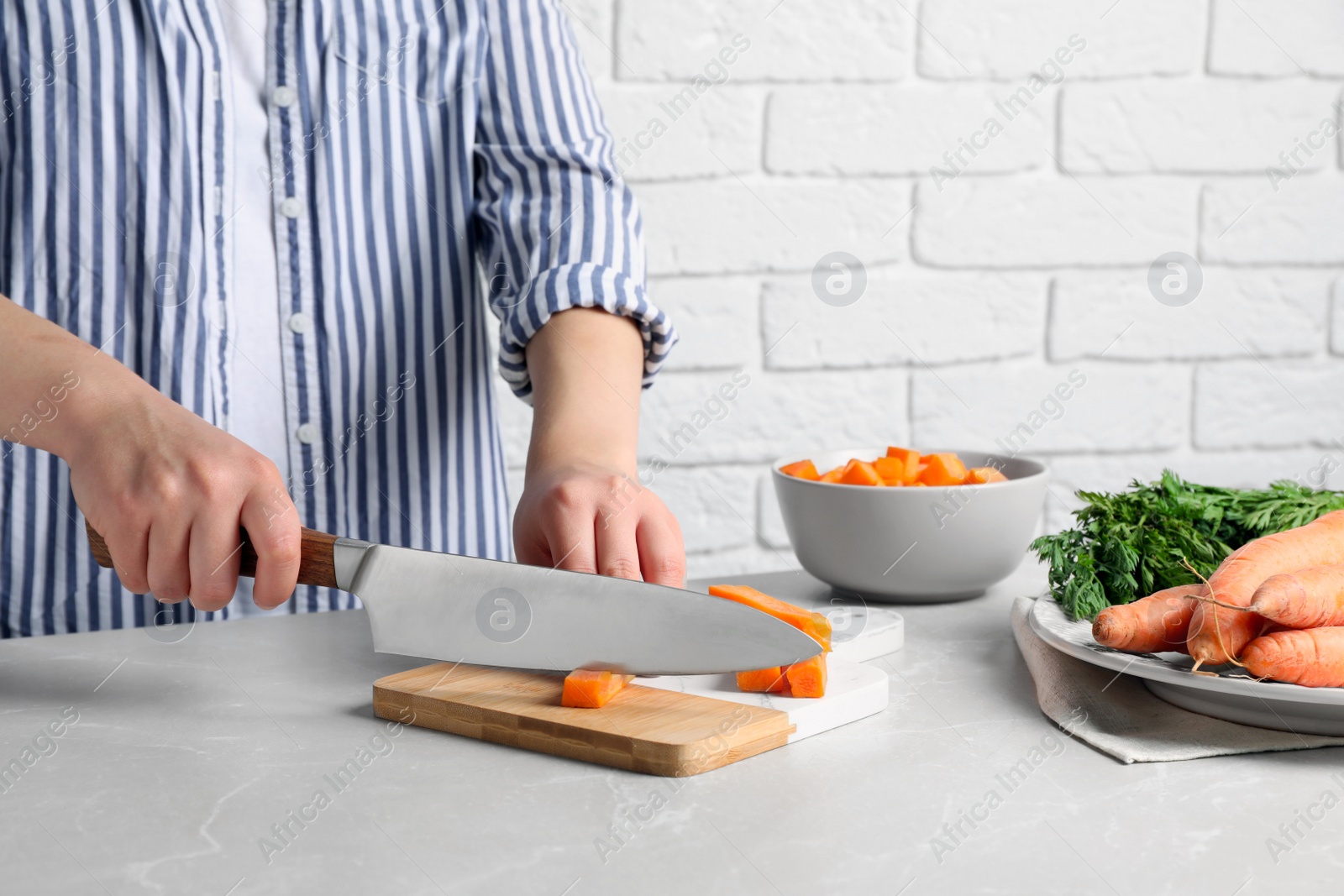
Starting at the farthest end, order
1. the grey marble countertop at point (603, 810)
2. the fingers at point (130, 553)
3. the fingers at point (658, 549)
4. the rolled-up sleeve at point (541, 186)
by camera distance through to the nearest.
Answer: the rolled-up sleeve at point (541, 186)
the fingers at point (658, 549)
the fingers at point (130, 553)
the grey marble countertop at point (603, 810)

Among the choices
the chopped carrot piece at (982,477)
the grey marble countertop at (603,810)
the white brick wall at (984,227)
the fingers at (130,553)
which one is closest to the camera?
the grey marble countertop at (603,810)

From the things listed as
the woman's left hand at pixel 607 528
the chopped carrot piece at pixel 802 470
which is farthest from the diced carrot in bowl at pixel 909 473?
the woman's left hand at pixel 607 528

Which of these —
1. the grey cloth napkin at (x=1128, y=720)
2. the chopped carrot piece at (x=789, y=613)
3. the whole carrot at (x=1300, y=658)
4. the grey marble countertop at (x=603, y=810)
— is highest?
the whole carrot at (x=1300, y=658)

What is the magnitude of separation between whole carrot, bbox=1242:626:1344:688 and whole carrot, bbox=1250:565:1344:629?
0.02m

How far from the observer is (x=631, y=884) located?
1.69 ft

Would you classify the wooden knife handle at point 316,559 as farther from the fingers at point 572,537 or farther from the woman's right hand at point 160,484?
the fingers at point 572,537

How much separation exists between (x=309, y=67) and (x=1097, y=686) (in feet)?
2.95

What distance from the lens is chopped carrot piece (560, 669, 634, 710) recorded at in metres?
0.68

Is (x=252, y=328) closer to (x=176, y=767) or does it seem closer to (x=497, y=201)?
(x=497, y=201)

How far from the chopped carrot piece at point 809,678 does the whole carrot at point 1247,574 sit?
0.72 feet

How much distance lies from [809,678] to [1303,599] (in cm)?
30

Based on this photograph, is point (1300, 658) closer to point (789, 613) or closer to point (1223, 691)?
point (1223, 691)

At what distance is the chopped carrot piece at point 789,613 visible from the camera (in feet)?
2.51

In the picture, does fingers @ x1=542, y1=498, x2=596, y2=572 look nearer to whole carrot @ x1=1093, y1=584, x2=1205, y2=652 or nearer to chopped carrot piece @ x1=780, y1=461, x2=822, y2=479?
chopped carrot piece @ x1=780, y1=461, x2=822, y2=479
